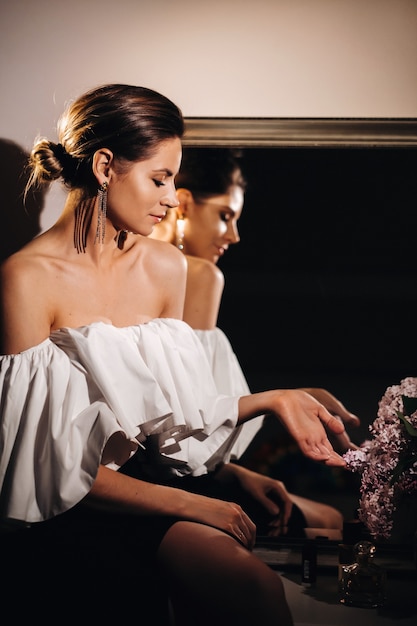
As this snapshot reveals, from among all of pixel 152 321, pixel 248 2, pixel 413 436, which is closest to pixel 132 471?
pixel 152 321

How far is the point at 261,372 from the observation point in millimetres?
1856

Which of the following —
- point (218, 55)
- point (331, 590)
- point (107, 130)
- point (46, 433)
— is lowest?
point (331, 590)

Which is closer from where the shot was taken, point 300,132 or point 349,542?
point 349,542

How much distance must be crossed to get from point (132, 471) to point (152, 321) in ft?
1.18

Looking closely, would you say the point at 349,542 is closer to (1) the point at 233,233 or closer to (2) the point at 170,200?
(1) the point at 233,233

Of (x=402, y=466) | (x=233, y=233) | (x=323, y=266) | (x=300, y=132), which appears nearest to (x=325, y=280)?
(x=323, y=266)

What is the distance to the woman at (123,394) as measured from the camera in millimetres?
1557

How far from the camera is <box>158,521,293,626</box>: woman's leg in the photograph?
4.90 feet

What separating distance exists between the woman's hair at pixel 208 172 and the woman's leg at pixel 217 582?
0.83 meters

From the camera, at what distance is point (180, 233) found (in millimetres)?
1885

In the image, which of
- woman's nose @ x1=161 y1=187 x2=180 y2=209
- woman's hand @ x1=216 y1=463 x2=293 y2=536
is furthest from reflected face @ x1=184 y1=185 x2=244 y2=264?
woman's hand @ x1=216 y1=463 x2=293 y2=536

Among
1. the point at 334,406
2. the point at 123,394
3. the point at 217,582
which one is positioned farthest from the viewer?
the point at 334,406

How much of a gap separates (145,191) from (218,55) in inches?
17.7

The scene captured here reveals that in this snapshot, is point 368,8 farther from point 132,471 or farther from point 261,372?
point 132,471
